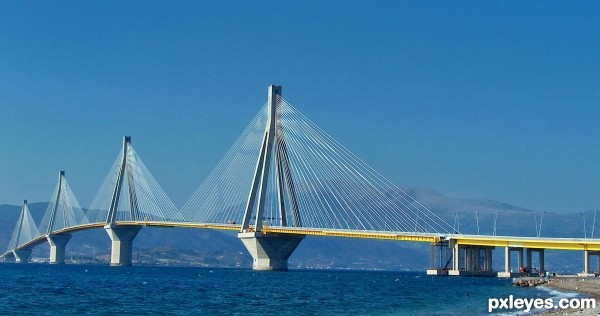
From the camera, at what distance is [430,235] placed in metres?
82.8

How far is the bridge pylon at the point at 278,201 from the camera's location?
82.5 meters

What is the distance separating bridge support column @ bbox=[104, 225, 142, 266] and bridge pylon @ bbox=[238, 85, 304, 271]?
34186 millimetres

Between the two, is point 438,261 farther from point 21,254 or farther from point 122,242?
point 21,254

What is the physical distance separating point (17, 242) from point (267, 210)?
88.3 meters

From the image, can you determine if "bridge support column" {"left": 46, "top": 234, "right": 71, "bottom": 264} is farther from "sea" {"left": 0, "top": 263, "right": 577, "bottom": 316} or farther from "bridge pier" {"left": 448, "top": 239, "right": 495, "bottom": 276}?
"sea" {"left": 0, "top": 263, "right": 577, "bottom": 316}

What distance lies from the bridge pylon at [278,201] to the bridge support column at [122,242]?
3419cm

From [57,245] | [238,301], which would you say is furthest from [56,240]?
[238,301]

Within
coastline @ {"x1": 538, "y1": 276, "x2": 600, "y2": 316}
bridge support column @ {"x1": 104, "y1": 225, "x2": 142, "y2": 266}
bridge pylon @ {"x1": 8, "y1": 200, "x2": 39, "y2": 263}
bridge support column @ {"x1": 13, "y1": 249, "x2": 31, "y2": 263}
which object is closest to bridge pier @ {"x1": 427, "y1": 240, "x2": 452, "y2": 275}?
coastline @ {"x1": 538, "y1": 276, "x2": 600, "y2": 316}

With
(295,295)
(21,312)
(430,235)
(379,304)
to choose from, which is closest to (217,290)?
(295,295)

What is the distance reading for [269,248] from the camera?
293 feet

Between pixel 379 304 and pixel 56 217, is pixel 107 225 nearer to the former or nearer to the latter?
pixel 56 217

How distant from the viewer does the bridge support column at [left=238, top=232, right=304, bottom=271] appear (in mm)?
88375

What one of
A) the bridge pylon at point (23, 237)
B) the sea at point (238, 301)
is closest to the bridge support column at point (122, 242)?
the bridge pylon at point (23, 237)

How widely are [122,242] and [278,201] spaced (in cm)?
4474
